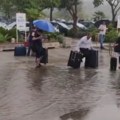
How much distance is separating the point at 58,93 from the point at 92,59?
6202 mm

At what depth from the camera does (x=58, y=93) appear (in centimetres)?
1185

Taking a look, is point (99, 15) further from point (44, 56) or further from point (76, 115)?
point (76, 115)

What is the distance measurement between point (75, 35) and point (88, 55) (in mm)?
21382

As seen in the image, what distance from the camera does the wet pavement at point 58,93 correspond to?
948 centimetres

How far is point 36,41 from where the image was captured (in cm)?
1775

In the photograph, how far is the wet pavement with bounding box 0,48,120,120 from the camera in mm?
9477

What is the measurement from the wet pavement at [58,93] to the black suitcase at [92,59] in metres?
0.27

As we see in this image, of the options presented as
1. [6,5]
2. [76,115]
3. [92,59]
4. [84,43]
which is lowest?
[76,115]

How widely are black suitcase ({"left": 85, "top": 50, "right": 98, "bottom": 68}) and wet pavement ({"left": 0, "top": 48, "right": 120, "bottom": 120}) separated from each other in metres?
0.27

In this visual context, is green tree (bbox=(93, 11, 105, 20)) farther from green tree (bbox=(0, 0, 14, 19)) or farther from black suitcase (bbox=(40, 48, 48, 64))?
black suitcase (bbox=(40, 48, 48, 64))

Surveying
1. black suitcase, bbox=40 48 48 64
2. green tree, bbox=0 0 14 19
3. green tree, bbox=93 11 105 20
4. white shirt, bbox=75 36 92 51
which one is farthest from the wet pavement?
green tree, bbox=93 11 105 20

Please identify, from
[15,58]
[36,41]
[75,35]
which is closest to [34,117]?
[36,41]

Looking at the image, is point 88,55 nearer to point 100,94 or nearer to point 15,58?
point 15,58

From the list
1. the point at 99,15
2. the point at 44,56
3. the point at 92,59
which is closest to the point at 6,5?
the point at 99,15
